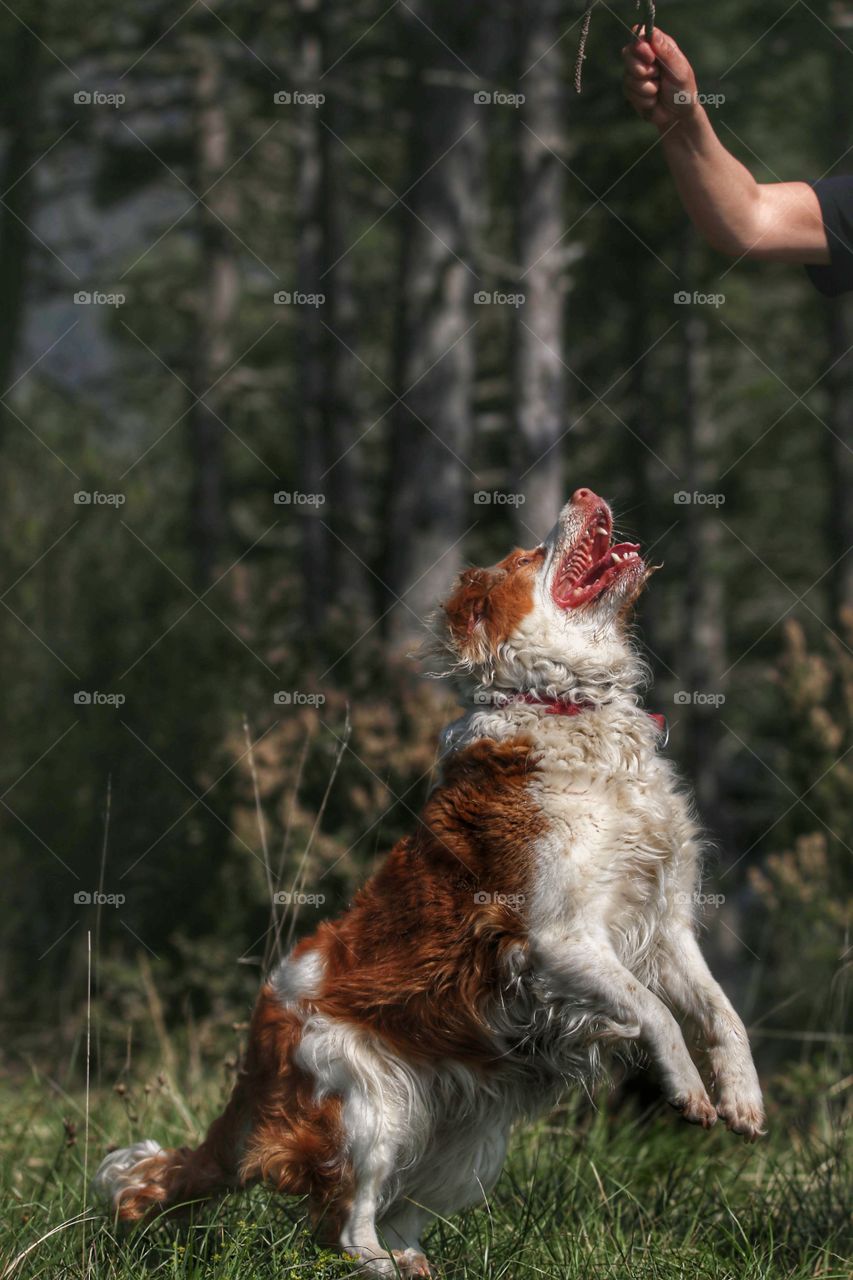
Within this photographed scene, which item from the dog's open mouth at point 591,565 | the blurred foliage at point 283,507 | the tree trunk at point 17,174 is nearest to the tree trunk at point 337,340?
the blurred foliage at point 283,507

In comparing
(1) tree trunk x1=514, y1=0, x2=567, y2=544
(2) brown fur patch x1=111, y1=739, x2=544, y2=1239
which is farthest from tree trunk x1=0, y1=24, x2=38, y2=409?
(2) brown fur patch x1=111, y1=739, x2=544, y2=1239

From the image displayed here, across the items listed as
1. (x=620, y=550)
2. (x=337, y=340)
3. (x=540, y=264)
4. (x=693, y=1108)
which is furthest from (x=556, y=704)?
(x=337, y=340)

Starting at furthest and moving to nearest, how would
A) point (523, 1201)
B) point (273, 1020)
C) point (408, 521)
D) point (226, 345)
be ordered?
point (226, 345) → point (408, 521) → point (523, 1201) → point (273, 1020)

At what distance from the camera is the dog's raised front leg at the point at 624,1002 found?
3.26 m

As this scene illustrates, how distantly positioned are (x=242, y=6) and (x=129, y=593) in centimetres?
779

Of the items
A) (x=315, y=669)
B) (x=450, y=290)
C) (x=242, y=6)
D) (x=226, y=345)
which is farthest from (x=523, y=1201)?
(x=226, y=345)

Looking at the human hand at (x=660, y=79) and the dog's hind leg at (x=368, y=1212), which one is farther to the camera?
the human hand at (x=660, y=79)

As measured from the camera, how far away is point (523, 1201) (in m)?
4.05

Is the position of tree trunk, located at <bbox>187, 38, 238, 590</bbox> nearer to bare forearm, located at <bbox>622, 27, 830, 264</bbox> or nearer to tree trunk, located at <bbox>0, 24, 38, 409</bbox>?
tree trunk, located at <bbox>0, 24, 38, 409</bbox>

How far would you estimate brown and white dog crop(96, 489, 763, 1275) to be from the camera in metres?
3.36

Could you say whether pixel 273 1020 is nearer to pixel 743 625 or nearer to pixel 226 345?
pixel 226 345

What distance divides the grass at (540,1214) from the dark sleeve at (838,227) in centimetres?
266

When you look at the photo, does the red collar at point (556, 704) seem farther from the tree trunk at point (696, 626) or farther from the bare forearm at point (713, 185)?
the tree trunk at point (696, 626)

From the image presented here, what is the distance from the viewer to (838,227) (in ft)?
13.0
